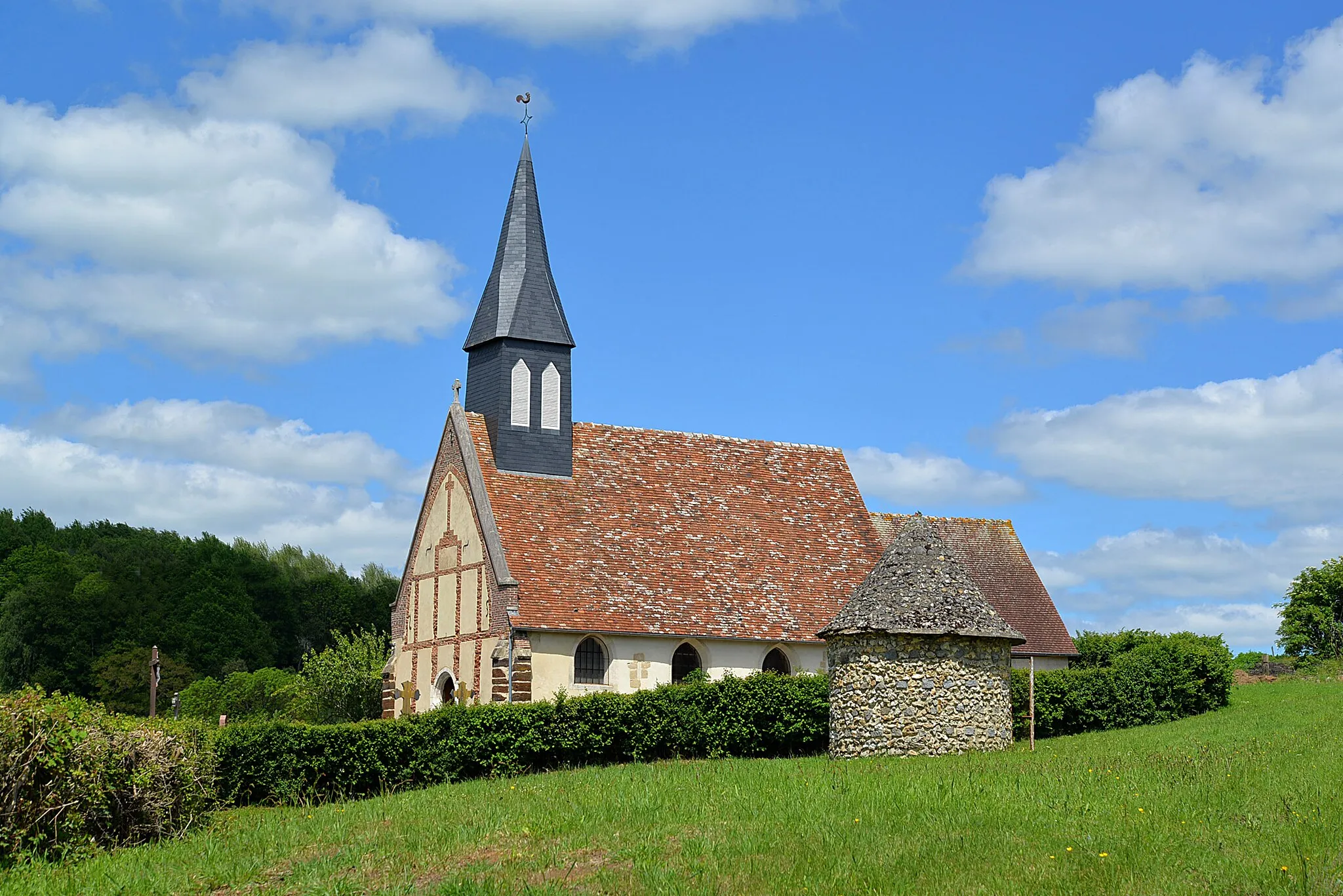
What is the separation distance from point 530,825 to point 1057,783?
7.46 m

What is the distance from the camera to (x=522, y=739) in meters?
27.3

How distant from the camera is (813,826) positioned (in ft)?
54.1

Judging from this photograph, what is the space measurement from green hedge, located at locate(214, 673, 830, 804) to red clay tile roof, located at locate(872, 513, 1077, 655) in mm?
11927

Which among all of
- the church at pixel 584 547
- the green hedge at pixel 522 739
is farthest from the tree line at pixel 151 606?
the green hedge at pixel 522 739

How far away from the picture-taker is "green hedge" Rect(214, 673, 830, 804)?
988 inches

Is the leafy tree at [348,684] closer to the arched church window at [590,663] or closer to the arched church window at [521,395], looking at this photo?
the arched church window at [521,395]

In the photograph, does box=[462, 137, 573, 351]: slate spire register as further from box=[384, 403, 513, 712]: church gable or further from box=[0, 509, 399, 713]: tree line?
box=[0, 509, 399, 713]: tree line

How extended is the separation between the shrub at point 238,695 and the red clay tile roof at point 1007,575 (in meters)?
30.1

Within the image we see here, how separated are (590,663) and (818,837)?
18.5m

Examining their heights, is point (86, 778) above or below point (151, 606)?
below

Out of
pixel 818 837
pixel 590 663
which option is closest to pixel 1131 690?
pixel 590 663

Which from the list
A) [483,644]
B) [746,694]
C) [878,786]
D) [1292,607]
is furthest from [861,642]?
[1292,607]

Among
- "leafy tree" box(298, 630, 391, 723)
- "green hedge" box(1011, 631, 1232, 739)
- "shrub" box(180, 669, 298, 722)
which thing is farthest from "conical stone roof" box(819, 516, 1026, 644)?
"shrub" box(180, 669, 298, 722)

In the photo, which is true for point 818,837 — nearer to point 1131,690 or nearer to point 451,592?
point 1131,690
